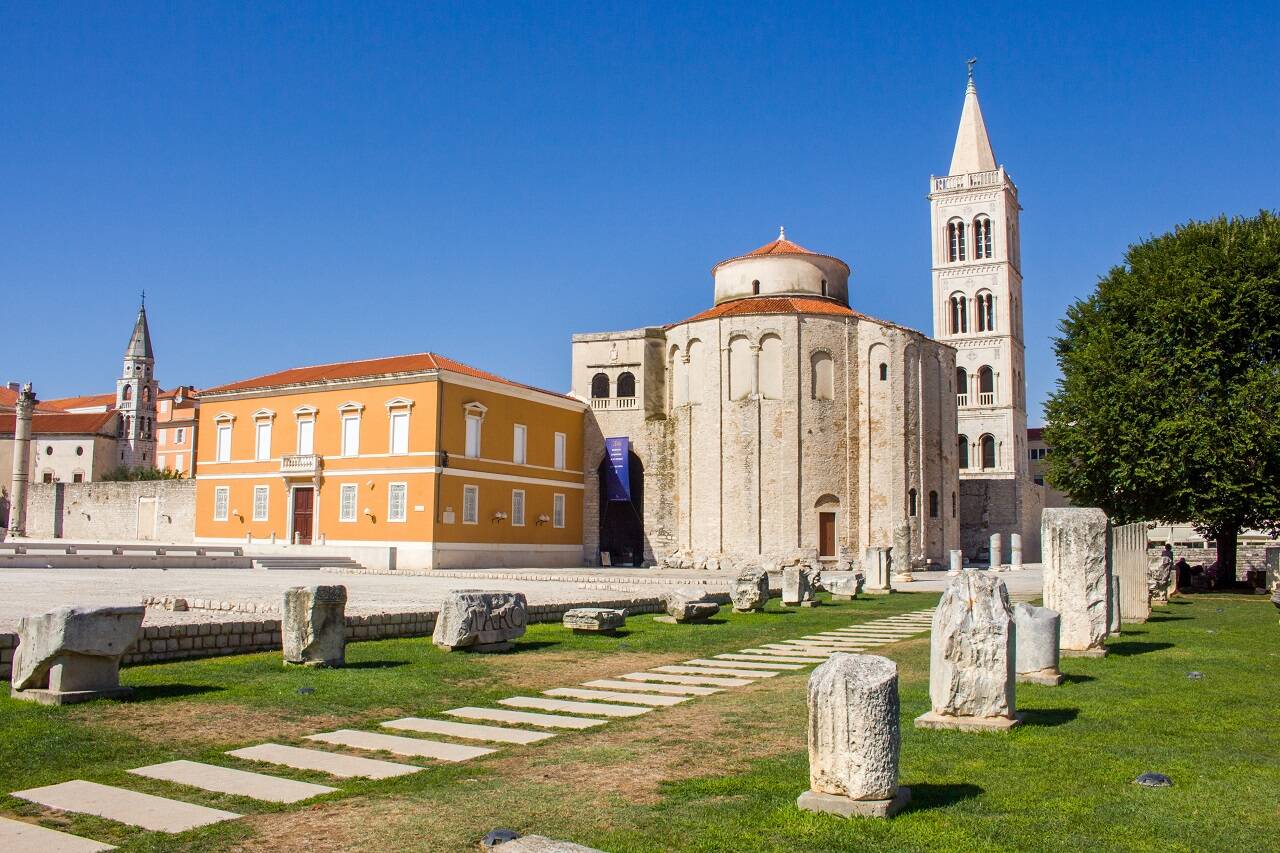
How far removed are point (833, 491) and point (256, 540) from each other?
2251 cm

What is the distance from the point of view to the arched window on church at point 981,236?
6500cm

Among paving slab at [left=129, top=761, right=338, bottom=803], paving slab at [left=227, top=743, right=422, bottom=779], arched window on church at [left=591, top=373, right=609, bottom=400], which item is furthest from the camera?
arched window on church at [left=591, top=373, right=609, bottom=400]

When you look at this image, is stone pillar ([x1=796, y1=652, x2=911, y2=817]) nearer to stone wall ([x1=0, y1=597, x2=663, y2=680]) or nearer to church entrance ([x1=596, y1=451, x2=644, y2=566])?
stone wall ([x1=0, y1=597, x2=663, y2=680])

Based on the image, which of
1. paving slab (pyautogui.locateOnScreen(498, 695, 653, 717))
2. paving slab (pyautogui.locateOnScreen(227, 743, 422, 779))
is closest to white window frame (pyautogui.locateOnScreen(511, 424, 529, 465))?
paving slab (pyautogui.locateOnScreen(498, 695, 653, 717))

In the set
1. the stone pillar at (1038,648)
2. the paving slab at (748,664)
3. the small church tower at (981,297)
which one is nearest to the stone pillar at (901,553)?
the paving slab at (748,664)

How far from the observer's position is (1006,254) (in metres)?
63.9

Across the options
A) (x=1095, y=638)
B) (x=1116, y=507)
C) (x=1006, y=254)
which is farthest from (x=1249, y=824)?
(x=1006, y=254)

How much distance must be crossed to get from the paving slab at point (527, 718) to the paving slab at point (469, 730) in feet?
0.76

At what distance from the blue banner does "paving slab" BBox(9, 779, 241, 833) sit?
124 ft

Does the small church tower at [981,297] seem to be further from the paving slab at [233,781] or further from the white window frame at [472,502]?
the paving slab at [233,781]

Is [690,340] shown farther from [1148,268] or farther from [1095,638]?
[1095,638]

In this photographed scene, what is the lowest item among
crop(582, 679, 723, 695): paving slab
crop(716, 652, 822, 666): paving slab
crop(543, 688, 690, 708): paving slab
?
crop(716, 652, 822, 666): paving slab

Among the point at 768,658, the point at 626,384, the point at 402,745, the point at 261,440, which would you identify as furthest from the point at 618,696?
the point at 626,384

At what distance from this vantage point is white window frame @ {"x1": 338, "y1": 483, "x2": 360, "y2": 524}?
3669cm
